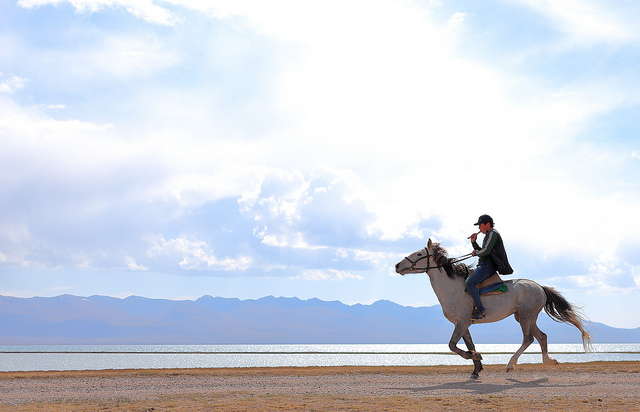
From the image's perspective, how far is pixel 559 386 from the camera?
14719 millimetres

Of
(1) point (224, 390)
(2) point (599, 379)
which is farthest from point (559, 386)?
(1) point (224, 390)

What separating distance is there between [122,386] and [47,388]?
211 centimetres

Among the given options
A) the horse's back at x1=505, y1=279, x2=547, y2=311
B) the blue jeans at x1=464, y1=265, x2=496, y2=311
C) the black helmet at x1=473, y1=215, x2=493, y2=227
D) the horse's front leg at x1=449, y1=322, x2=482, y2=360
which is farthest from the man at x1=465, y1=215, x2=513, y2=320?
the horse's back at x1=505, y1=279, x2=547, y2=311

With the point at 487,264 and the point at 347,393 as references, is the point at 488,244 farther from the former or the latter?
the point at 347,393

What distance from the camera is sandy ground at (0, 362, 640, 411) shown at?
11.2 metres

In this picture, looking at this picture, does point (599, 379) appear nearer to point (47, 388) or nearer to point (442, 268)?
point (442, 268)

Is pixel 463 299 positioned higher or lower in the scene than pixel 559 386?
higher

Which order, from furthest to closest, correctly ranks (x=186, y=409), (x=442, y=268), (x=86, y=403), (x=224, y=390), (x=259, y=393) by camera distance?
(x=442, y=268), (x=224, y=390), (x=259, y=393), (x=86, y=403), (x=186, y=409)

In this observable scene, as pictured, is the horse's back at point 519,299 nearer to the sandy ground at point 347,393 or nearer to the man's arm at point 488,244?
the man's arm at point 488,244

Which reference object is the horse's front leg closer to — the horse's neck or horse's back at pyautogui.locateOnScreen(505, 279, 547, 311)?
the horse's neck

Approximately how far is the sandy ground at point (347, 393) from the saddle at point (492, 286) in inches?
98.2

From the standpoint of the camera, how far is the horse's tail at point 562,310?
58.8 ft

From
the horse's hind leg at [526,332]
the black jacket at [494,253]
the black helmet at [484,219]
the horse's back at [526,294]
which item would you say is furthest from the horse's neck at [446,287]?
the horse's hind leg at [526,332]

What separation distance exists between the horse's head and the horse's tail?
409 cm
